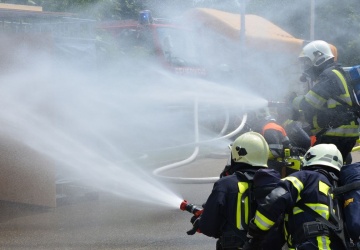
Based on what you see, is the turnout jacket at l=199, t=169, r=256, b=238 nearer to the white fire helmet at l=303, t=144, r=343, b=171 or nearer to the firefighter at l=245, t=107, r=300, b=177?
the white fire helmet at l=303, t=144, r=343, b=171

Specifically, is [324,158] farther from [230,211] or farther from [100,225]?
[100,225]

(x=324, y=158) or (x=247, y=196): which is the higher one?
(x=324, y=158)

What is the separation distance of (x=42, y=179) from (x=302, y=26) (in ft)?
52.4

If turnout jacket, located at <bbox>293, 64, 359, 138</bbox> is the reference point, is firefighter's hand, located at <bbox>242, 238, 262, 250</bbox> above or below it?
below

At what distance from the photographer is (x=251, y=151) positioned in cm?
432

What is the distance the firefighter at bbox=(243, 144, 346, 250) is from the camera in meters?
3.64

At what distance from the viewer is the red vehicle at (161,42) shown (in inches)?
509

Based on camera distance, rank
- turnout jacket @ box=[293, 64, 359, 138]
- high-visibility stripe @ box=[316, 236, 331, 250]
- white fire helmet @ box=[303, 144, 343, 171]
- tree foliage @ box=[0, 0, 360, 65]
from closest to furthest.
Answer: high-visibility stripe @ box=[316, 236, 331, 250] < white fire helmet @ box=[303, 144, 343, 171] < turnout jacket @ box=[293, 64, 359, 138] < tree foliage @ box=[0, 0, 360, 65]

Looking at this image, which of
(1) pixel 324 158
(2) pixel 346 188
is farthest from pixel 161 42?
(2) pixel 346 188

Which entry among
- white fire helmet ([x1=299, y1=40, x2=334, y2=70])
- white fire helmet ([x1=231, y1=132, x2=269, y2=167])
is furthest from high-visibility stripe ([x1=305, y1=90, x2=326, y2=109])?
white fire helmet ([x1=231, y1=132, x2=269, y2=167])

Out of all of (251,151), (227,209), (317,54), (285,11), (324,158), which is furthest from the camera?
(285,11)

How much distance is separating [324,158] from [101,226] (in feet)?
12.0

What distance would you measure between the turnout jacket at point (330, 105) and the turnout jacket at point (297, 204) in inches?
78.7

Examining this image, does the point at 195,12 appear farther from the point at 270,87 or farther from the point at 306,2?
the point at 306,2
